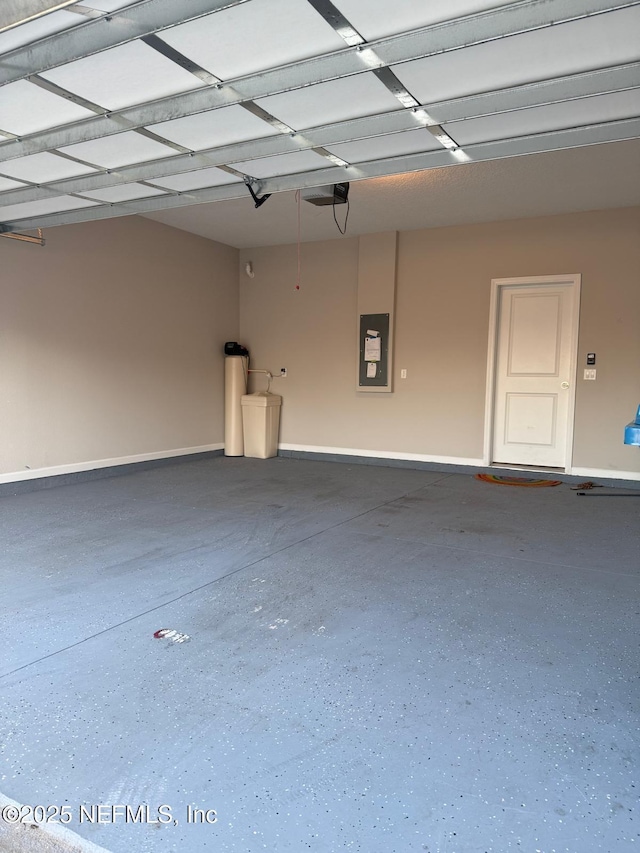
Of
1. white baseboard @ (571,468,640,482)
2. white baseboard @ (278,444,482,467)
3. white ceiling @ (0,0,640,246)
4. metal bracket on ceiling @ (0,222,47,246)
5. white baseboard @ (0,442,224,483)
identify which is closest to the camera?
white ceiling @ (0,0,640,246)

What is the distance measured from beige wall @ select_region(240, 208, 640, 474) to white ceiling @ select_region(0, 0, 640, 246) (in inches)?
140

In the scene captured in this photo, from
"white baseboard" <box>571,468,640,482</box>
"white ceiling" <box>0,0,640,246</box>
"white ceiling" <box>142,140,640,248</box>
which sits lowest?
"white baseboard" <box>571,468,640,482</box>

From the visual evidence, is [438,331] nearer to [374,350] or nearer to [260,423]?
[374,350]

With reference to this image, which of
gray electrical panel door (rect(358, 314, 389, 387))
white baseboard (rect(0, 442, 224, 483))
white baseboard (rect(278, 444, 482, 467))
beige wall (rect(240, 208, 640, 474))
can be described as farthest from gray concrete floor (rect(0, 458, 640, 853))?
gray electrical panel door (rect(358, 314, 389, 387))

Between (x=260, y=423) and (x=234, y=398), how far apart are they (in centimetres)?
55

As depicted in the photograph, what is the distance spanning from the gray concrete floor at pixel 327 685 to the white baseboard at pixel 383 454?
→ 106 inches

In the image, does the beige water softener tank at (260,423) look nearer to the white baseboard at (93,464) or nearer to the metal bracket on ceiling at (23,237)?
the white baseboard at (93,464)

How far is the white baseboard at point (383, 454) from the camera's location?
6906mm

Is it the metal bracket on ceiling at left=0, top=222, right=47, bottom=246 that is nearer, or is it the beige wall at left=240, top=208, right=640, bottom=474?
the metal bracket on ceiling at left=0, top=222, right=47, bottom=246

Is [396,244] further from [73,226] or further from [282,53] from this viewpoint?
[282,53]

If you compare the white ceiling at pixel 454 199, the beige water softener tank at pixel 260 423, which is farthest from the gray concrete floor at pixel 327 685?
the beige water softener tank at pixel 260 423

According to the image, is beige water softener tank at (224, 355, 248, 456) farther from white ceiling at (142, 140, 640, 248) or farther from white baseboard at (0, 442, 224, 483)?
white ceiling at (142, 140, 640, 248)

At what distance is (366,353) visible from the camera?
23.9ft

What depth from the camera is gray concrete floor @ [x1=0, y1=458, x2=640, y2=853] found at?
1466 millimetres
